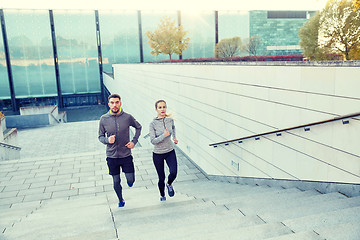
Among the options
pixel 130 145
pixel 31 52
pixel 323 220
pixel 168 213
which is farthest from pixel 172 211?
pixel 31 52

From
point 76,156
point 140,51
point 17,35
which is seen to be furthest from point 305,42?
point 17,35

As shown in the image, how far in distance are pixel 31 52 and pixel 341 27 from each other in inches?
1105

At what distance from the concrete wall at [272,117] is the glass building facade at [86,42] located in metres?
24.4

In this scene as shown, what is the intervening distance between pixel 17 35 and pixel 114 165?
30161 millimetres

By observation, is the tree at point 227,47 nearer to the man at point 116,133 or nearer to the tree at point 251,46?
the tree at point 251,46

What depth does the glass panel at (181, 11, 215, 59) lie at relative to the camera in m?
32.1

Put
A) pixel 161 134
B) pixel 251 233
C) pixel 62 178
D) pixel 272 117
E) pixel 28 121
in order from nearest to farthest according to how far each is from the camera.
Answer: pixel 251 233 < pixel 161 134 < pixel 272 117 < pixel 62 178 < pixel 28 121

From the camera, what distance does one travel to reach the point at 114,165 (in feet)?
14.7

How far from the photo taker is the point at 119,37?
31.8 meters

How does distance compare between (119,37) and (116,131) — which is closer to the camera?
(116,131)

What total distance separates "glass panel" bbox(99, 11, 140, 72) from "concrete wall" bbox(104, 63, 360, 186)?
24204 mm

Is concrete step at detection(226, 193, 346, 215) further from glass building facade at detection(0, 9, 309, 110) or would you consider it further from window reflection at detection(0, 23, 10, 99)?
window reflection at detection(0, 23, 10, 99)

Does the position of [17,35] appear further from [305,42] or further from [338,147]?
[338,147]

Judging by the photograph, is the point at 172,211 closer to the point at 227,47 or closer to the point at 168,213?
the point at 168,213
